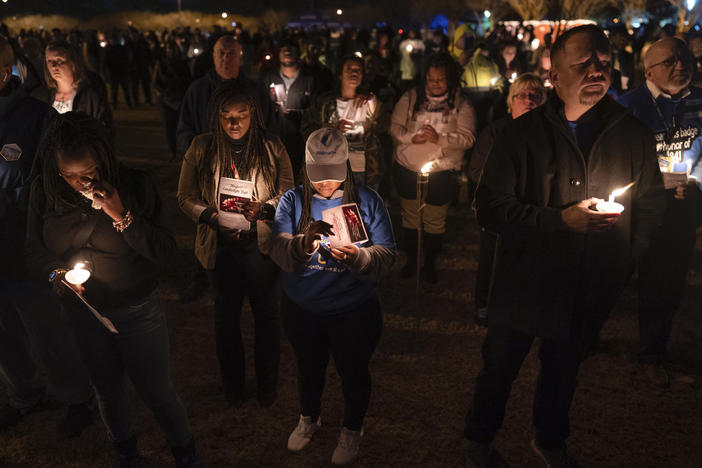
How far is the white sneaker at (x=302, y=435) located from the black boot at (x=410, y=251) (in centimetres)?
269

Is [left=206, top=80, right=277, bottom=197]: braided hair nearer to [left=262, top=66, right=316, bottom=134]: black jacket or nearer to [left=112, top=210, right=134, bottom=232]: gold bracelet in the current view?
[left=112, top=210, right=134, bottom=232]: gold bracelet

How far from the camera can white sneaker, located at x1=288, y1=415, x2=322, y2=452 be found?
3420 mm

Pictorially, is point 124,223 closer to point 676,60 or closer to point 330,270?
point 330,270

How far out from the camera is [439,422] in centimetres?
370

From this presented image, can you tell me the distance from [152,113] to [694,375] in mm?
15334

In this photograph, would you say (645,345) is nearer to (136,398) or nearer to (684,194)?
(684,194)

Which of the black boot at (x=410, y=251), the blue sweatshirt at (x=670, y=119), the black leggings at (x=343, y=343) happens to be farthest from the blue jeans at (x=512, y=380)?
the black boot at (x=410, y=251)

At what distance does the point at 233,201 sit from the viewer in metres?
3.36

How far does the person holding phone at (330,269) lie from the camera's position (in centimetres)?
284

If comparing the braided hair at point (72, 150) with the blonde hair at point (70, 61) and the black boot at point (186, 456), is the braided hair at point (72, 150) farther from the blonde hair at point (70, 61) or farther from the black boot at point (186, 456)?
the blonde hair at point (70, 61)

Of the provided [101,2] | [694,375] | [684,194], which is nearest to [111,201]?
[684,194]

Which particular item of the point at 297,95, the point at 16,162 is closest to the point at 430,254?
the point at 297,95

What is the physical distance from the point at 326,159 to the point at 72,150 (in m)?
1.15

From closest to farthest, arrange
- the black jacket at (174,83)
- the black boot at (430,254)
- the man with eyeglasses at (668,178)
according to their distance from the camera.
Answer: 1. the man with eyeglasses at (668,178)
2. the black boot at (430,254)
3. the black jacket at (174,83)
